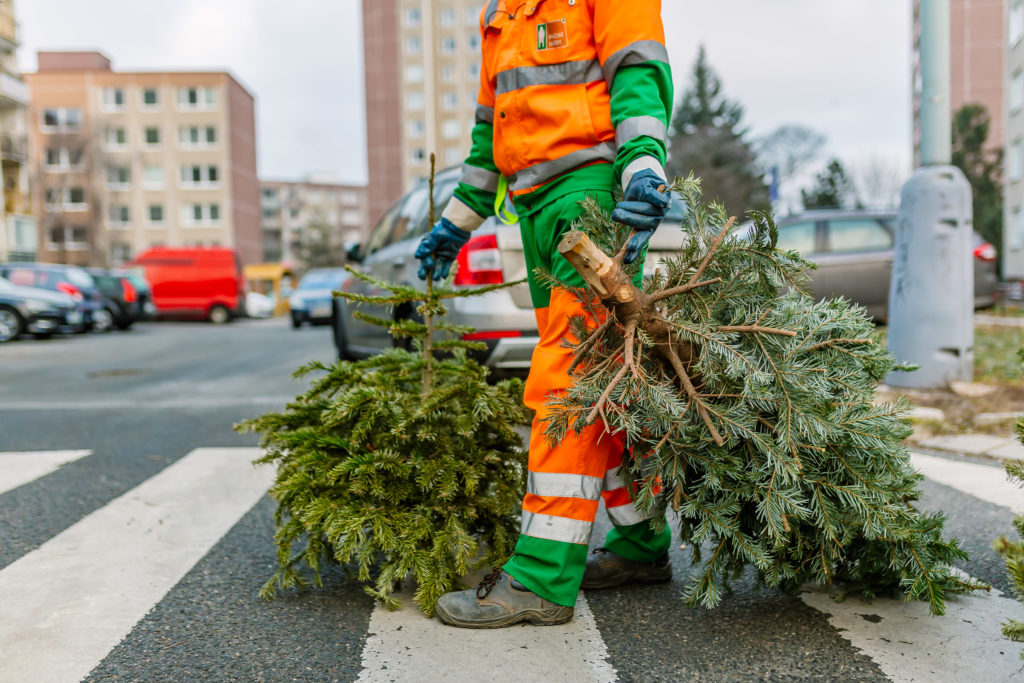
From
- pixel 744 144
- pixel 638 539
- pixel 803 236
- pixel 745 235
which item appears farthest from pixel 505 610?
pixel 744 144

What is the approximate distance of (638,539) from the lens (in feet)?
8.77

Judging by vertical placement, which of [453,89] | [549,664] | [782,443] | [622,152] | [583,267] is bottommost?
[549,664]

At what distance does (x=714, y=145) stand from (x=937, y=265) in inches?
1800

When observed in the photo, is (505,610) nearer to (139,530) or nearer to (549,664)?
(549,664)

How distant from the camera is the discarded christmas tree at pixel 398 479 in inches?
96.9

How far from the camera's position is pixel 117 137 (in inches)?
2440

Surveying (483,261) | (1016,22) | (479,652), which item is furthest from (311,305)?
(1016,22)

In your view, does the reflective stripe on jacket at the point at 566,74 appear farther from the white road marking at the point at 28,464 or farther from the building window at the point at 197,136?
the building window at the point at 197,136

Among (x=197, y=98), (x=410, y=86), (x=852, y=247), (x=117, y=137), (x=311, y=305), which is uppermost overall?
(x=410, y=86)

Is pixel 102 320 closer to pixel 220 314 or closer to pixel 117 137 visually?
pixel 220 314

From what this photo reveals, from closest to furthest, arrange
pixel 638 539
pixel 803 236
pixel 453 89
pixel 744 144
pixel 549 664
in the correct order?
pixel 549 664, pixel 638 539, pixel 803 236, pixel 744 144, pixel 453 89

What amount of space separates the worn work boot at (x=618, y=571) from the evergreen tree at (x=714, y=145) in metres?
41.6

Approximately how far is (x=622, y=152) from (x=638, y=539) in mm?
1212

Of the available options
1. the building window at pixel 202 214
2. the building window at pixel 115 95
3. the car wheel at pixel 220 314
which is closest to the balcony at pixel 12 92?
the car wheel at pixel 220 314
